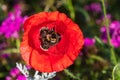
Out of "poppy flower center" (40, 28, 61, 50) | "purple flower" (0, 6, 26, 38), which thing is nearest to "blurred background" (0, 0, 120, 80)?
"purple flower" (0, 6, 26, 38)

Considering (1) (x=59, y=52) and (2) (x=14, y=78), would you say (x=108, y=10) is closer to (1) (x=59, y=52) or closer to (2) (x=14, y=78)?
(2) (x=14, y=78)

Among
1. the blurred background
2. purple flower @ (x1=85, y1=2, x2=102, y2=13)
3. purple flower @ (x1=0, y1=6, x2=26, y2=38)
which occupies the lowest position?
the blurred background

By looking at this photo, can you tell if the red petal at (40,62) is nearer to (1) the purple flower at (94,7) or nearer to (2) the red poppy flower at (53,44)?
(2) the red poppy flower at (53,44)

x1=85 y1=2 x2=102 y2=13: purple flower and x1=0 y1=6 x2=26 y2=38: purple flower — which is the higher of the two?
x1=0 y1=6 x2=26 y2=38: purple flower

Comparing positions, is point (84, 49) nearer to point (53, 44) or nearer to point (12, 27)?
point (12, 27)

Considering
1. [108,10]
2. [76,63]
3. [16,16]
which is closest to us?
[76,63]

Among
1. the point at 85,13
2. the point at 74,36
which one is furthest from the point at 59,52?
the point at 85,13

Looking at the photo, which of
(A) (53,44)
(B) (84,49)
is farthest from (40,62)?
(B) (84,49)

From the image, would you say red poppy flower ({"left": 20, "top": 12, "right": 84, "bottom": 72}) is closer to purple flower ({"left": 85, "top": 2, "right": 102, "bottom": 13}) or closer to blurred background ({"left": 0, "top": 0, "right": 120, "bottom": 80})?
blurred background ({"left": 0, "top": 0, "right": 120, "bottom": 80})
